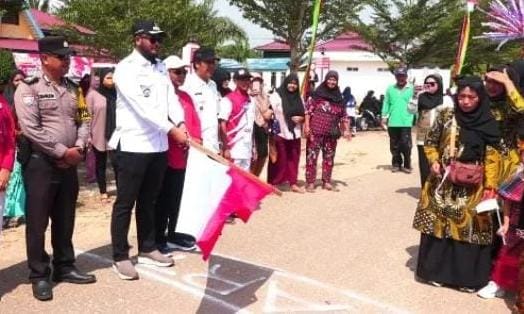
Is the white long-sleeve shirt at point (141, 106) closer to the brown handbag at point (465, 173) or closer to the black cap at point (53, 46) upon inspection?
the black cap at point (53, 46)

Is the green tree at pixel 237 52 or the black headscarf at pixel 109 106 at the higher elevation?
the green tree at pixel 237 52

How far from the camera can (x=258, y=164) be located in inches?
321

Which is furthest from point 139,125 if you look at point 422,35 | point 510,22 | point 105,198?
point 422,35

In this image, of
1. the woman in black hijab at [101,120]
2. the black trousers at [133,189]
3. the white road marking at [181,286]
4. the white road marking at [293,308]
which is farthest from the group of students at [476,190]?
the woman in black hijab at [101,120]

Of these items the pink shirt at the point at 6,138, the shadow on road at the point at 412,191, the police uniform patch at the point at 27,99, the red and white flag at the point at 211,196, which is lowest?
the shadow on road at the point at 412,191

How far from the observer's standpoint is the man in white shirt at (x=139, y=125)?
449cm

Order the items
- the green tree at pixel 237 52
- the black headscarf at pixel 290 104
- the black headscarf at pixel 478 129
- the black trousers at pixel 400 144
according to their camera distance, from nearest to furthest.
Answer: the black headscarf at pixel 478 129, the black headscarf at pixel 290 104, the black trousers at pixel 400 144, the green tree at pixel 237 52

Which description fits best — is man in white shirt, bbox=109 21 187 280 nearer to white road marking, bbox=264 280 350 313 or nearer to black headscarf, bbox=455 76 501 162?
white road marking, bbox=264 280 350 313

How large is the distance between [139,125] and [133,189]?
504 millimetres

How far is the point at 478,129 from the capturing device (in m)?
4.62

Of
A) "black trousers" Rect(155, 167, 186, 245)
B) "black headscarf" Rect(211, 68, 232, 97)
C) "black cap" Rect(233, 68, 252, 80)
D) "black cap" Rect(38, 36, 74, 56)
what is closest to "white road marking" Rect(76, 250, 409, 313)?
"black trousers" Rect(155, 167, 186, 245)

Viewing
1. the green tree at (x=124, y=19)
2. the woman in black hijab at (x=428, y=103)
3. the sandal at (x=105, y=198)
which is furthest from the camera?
the green tree at (x=124, y=19)

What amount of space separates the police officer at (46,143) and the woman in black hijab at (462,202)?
9.35 feet

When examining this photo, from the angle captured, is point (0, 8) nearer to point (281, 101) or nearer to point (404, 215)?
point (281, 101)
